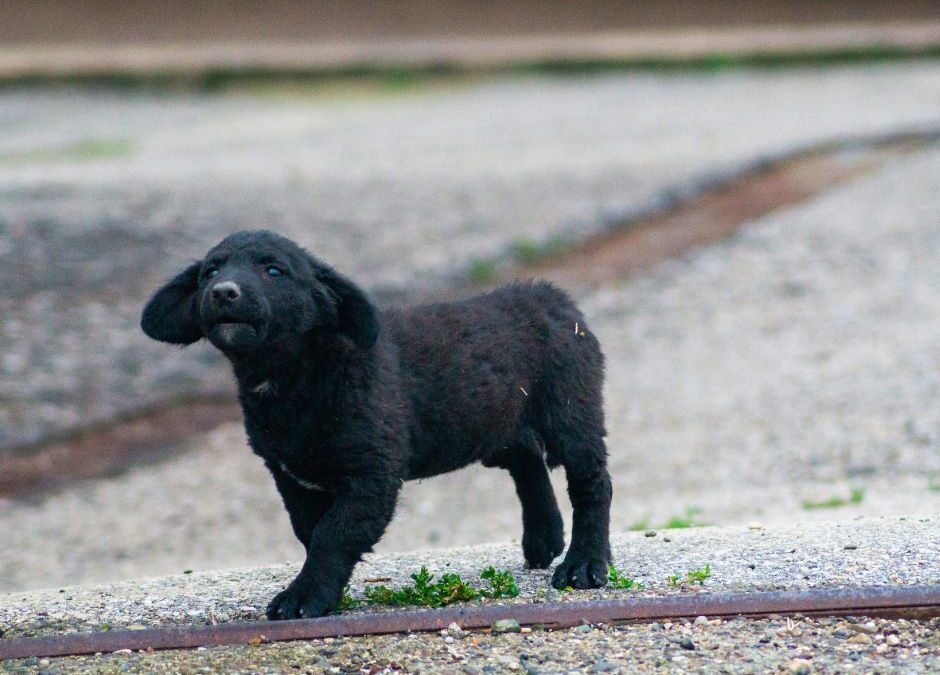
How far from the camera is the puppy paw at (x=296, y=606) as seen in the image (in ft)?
16.8

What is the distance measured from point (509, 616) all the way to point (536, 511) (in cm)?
115

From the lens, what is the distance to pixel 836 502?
8523 mm

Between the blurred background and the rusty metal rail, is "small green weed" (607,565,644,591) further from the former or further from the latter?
the blurred background

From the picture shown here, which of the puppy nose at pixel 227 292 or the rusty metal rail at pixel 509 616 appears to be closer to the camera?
the rusty metal rail at pixel 509 616

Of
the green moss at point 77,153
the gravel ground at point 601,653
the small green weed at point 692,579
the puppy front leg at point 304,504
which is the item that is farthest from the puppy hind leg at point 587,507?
the green moss at point 77,153

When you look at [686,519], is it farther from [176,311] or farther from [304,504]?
[176,311]

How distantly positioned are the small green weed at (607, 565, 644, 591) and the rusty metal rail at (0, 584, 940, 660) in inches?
15.4

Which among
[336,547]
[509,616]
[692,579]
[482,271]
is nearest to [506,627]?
[509,616]

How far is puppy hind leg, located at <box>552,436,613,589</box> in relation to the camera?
18.6ft

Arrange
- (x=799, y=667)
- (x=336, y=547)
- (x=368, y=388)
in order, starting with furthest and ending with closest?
(x=368, y=388), (x=336, y=547), (x=799, y=667)

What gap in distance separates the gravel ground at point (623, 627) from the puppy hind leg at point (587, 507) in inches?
5.7

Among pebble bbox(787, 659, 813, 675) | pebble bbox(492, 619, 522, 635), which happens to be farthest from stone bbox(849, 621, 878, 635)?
pebble bbox(492, 619, 522, 635)

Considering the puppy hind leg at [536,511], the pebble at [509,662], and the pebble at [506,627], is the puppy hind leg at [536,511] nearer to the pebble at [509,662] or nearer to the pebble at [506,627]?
the pebble at [506,627]

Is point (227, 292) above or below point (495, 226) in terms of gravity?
below
